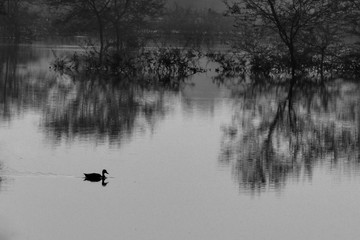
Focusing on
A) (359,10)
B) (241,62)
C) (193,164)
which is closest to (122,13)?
(241,62)

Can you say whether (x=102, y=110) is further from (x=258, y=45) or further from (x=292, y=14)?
(x=258, y=45)

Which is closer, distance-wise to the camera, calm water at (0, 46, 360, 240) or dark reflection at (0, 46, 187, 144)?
calm water at (0, 46, 360, 240)

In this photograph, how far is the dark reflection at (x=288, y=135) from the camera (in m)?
14.8

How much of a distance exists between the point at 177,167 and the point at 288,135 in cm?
509

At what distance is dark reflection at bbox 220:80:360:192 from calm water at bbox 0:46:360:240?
0.09 ft

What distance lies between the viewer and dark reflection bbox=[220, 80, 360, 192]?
14805 millimetres

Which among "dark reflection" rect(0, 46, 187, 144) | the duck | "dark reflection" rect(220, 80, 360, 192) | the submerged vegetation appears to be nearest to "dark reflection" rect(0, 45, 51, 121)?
"dark reflection" rect(0, 46, 187, 144)

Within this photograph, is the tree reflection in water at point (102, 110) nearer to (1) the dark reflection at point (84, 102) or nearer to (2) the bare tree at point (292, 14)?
(1) the dark reflection at point (84, 102)

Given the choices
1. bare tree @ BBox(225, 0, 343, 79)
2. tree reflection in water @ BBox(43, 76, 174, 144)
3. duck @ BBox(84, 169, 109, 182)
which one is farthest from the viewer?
bare tree @ BBox(225, 0, 343, 79)

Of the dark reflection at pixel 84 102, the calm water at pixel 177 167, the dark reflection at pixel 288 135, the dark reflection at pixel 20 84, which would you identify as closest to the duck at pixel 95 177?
the calm water at pixel 177 167

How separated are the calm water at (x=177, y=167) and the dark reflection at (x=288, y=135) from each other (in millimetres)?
29

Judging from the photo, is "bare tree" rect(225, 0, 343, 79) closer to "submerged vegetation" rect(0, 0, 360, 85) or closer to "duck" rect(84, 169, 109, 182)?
"submerged vegetation" rect(0, 0, 360, 85)

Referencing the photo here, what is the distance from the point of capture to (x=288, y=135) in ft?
63.2

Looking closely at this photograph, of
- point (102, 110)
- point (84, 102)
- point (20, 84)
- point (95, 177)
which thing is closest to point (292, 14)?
point (20, 84)
